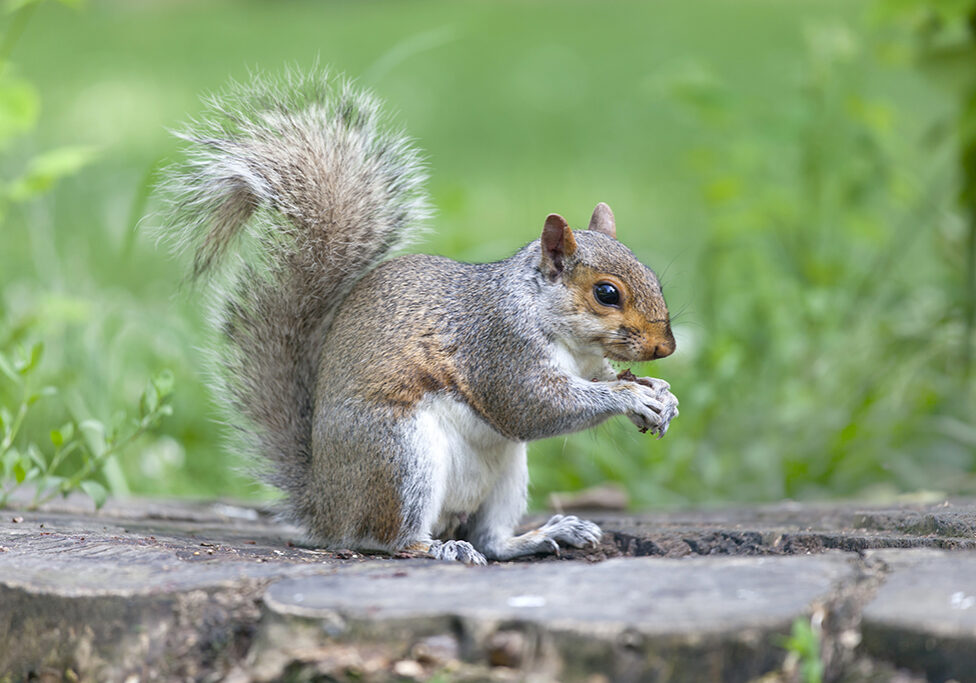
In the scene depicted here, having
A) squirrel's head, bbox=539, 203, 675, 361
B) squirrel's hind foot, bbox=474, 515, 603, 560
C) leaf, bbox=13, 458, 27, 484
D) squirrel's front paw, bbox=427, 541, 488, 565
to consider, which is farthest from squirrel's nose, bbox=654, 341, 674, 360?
leaf, bbox=13, 458, 27, 484

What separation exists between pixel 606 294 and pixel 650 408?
23cm

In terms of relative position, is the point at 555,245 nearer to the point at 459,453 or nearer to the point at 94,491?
the point at 459,453

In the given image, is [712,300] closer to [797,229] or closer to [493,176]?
[797,229]

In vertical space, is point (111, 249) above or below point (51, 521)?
above

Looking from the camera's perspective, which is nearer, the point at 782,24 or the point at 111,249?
the point at 111,249

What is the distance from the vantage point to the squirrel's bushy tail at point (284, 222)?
7.68 feet

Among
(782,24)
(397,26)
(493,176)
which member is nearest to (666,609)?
(493,176)

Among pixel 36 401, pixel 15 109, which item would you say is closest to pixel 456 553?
pixel 36 401

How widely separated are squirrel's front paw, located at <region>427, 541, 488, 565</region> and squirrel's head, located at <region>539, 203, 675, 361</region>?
0.45 meters

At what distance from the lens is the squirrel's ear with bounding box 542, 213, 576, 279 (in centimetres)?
226

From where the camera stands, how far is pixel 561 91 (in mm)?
8461

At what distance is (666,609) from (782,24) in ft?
32.1

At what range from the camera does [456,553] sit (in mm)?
2145

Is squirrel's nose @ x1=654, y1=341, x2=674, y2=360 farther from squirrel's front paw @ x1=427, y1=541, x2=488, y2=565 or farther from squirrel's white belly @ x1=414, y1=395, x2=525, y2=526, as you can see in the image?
squirrel's front paw @ x1=427, y1=541, x2=488, y2=565
